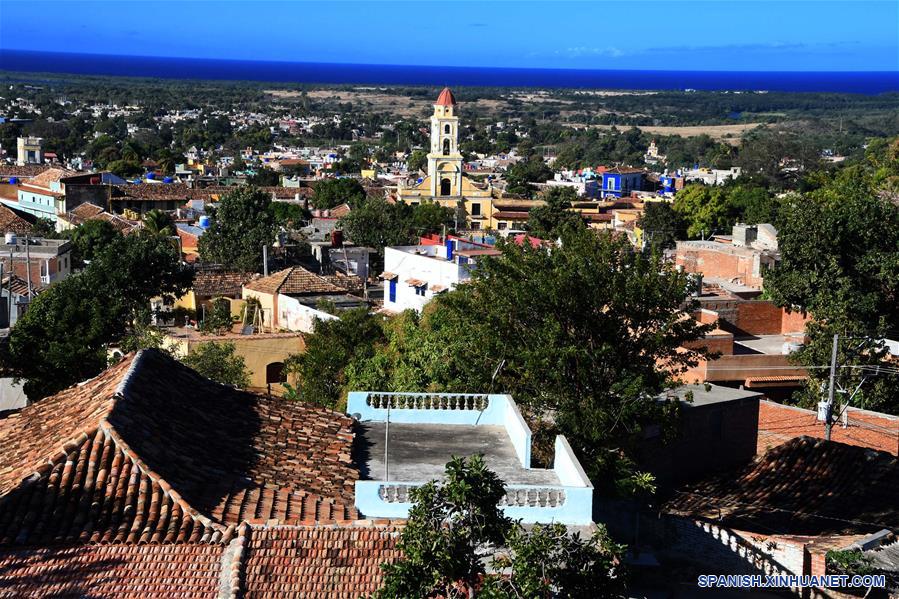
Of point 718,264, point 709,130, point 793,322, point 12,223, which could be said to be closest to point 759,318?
point 793,322

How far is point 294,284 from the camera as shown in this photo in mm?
29297

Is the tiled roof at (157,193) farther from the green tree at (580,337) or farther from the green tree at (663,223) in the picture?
the green tree at (580,337)

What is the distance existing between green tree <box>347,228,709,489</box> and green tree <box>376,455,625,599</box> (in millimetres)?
5726

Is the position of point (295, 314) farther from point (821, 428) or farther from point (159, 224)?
point (159, 224)

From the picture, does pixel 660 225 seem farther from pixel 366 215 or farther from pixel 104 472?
pixel 104 472

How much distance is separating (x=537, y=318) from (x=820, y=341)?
7.87 metres

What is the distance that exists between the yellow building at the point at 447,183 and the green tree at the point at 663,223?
11.5 m

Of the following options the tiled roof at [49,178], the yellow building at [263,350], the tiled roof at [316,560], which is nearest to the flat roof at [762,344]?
the yellow building at [263,350]

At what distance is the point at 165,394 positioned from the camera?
40.3ft

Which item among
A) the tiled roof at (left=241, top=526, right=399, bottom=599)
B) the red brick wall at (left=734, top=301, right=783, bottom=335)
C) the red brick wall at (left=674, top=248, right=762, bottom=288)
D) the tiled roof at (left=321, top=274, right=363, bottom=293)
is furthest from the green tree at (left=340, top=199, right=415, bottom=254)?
the tiled roof at (left=241, top=526, right=399, bottom=599)

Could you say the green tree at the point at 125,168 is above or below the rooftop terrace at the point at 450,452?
below

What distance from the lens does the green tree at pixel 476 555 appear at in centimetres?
775

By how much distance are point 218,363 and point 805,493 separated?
32.8 feet

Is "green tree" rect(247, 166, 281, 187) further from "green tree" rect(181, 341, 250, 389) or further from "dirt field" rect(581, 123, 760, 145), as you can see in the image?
"dirt field" rect(581, 123, 760, 145)
